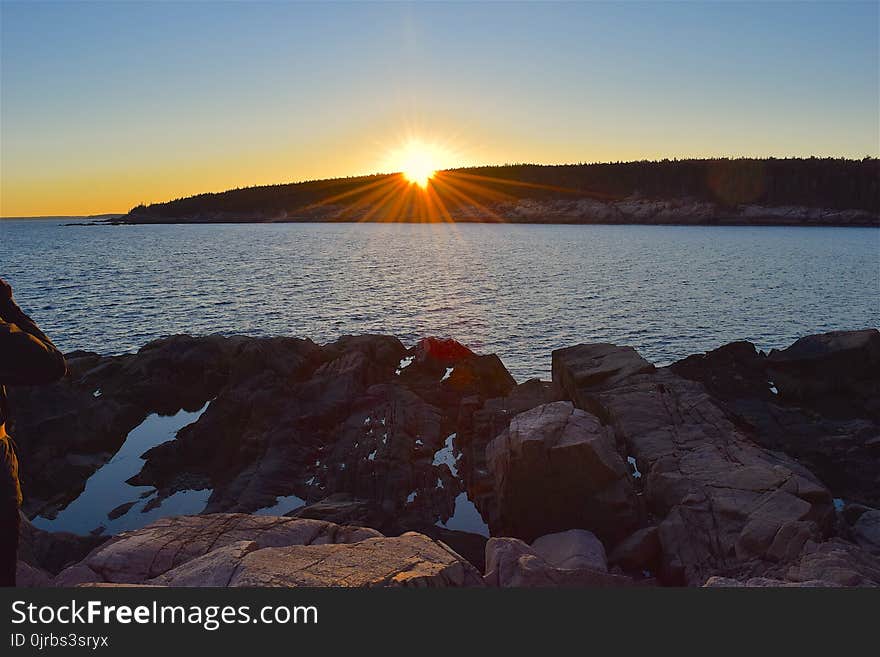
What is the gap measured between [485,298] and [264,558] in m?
41.8

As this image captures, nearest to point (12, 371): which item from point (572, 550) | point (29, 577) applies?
point (29, 577)

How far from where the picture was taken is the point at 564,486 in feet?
36.9

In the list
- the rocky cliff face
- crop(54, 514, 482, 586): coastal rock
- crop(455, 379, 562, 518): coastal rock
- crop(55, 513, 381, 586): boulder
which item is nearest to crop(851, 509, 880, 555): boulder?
the rocky cliff face

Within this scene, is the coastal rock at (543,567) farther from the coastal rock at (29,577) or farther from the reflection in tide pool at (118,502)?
the reflection in tide pool at (118,502)

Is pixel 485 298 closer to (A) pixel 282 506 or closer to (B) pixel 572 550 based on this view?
(A) pixel 282 506

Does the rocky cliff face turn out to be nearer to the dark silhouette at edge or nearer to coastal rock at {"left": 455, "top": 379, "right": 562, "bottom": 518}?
coastal rock at {"left": 455, "top": 379, "right": 562, "bottom": 518}

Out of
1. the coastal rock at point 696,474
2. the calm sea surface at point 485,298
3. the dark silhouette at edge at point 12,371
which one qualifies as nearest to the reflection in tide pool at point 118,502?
the dark silhouette at edge at point 12,371

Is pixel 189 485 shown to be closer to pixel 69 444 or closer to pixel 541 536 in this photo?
pixel 69 444

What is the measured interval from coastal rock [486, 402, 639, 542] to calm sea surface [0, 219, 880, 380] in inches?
547

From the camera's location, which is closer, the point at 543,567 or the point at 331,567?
the point at 331,567

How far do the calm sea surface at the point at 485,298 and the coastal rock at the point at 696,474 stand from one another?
8804 millimetres

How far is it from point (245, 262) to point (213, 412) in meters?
63.8

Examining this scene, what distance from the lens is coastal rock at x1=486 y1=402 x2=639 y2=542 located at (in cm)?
1109

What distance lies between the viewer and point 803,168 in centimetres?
15750
